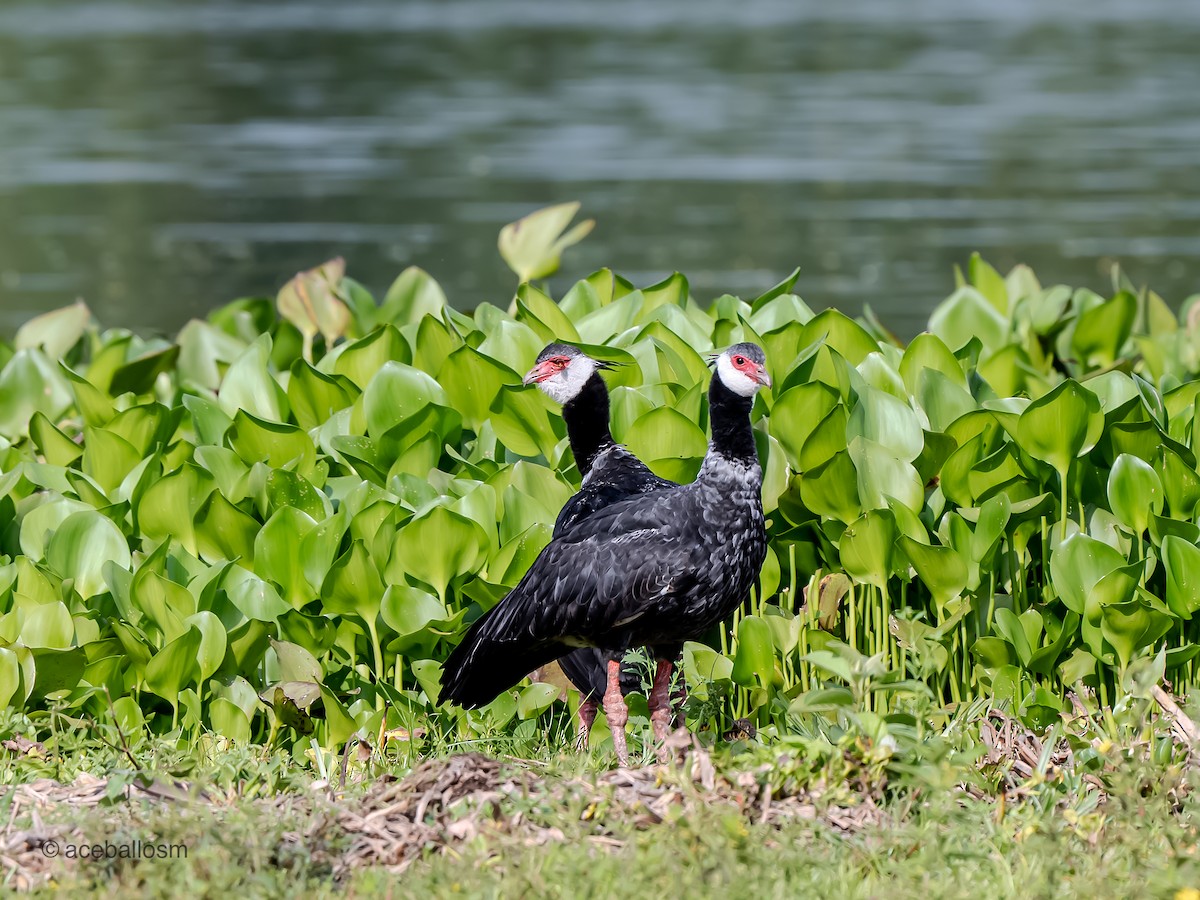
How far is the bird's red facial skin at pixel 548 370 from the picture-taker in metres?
4.70

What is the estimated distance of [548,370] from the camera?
471 cm

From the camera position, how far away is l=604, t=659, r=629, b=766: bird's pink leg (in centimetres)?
429

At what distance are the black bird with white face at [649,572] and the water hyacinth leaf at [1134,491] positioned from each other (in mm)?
1082

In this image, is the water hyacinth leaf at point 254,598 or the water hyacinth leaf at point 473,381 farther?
the water hyacinth leaf at point 473,381

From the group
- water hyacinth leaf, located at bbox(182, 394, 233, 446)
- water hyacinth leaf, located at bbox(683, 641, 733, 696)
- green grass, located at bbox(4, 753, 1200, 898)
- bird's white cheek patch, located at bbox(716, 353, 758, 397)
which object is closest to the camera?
green grass, located at bbox(4, 753, 1200, 898)

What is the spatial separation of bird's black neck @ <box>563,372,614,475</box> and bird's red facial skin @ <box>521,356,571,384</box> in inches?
3.4

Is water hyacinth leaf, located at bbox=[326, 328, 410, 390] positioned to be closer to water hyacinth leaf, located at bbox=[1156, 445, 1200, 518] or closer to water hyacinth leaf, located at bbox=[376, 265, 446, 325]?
water hyacinth leaf, located at bbox=[376, 265, 446, 325]

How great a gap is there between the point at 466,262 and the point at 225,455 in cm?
887

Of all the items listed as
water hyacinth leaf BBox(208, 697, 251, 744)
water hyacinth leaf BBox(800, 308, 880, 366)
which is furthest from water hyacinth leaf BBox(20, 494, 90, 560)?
water hyacinth leaf BBox(800, 308, 880, 366)

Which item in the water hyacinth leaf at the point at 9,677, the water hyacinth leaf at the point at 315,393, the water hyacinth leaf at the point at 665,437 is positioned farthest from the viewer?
the water hyacinth leaf at the point at 315,393

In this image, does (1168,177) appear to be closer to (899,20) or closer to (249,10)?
(899,20)

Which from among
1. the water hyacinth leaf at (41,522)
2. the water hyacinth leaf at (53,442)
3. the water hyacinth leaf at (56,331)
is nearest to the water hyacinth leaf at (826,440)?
the water hyacinth leaf at (41,522)

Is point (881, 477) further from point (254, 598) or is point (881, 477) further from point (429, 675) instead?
point (254, 598)

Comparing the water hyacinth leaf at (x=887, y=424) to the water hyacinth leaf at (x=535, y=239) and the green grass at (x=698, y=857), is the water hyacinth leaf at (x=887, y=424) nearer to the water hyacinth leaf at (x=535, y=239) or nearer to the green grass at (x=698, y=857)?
the green grass at (x=698, y=857)
